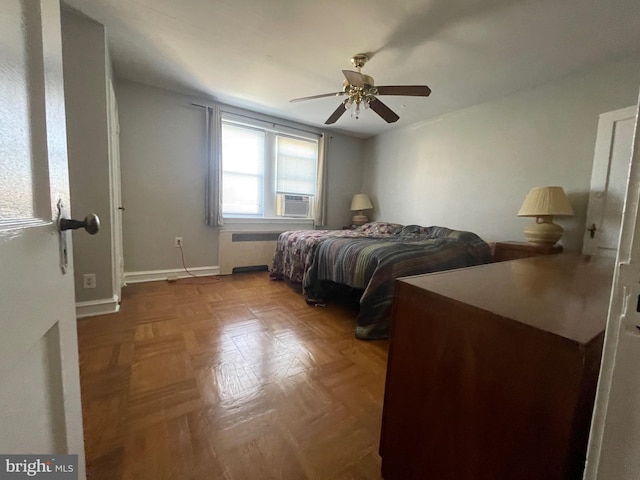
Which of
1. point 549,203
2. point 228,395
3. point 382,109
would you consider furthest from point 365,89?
point 228,395

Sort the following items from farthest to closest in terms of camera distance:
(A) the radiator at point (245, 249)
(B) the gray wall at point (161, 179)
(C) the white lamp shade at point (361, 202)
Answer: (C) the white lamp shade at point (361, 202) → (A) the radiator at point (245, 249) → (B) the gray wall at point (161, 179)

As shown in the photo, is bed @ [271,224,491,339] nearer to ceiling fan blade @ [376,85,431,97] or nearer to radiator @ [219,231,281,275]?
radiator @ [219,231,281,275]

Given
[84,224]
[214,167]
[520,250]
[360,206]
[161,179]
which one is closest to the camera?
[84,224]

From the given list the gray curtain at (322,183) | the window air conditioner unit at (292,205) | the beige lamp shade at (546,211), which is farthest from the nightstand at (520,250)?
the window air conditioner unit at (292,205)

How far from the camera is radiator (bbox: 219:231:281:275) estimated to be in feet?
11.1

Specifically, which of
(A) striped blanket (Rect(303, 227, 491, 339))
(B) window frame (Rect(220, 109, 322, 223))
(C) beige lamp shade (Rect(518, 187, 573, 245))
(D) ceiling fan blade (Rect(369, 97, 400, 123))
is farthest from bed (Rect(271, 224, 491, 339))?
(D) ceiling fan blade (Rect(369, 97, 400, 123))

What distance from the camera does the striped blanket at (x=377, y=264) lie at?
185cm

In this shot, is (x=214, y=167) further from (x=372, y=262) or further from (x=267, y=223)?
(x=372, y=262)

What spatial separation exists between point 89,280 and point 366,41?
9.59 ft

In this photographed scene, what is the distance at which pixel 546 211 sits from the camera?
2133 millimetres

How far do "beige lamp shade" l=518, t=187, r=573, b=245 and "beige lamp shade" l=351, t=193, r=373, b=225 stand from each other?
2.30 meters

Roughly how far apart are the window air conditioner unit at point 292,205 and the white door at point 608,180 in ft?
10.6

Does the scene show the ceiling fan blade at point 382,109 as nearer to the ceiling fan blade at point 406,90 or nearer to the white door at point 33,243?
the ceiling fan blade at point 406,90

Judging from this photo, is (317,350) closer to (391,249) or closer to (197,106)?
(391,249)
